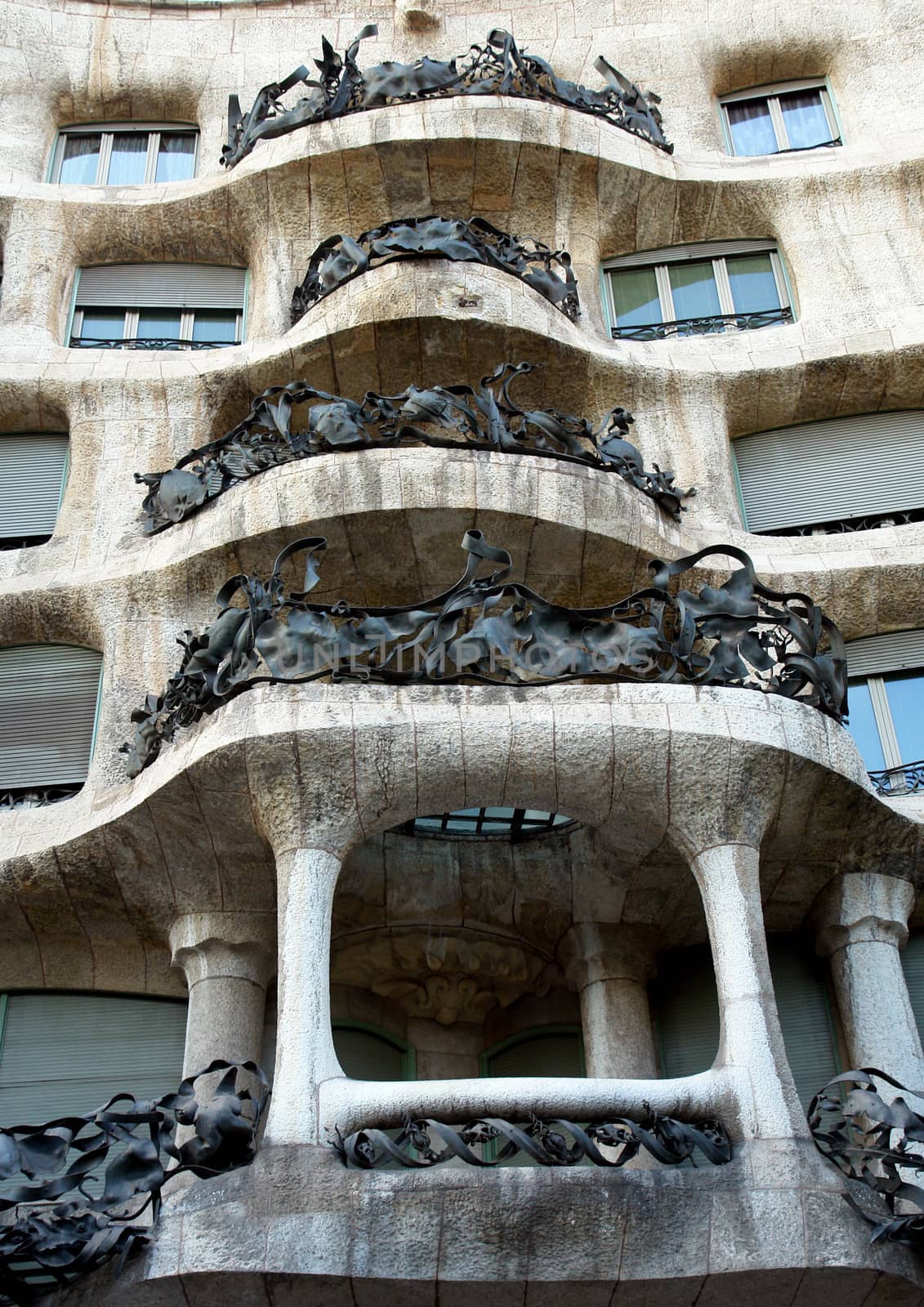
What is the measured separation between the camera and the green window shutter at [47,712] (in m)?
12.9

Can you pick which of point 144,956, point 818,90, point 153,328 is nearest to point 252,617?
point 144,956

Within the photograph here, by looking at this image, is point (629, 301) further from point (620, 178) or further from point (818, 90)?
point (818, 90)

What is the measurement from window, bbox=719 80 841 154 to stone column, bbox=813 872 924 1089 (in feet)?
31.1

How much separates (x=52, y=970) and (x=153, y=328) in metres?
7.14

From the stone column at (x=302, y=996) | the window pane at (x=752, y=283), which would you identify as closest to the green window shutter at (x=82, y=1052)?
the stone column at (x=302, y=996)

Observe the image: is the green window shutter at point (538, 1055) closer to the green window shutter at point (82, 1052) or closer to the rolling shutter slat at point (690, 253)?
the green window shutter at point (82, 1052)

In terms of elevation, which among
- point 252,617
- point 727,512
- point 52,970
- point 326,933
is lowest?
point 326,933

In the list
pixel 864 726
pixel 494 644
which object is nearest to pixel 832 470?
pixel 864 726

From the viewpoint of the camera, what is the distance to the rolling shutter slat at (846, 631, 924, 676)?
44.2 ft

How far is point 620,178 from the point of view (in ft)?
54.5

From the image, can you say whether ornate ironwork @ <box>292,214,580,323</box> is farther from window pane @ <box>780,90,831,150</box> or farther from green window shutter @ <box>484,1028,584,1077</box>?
green window shutter @ <box>484,1028,584,1077</box>

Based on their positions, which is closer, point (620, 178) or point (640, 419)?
point (640, 419)

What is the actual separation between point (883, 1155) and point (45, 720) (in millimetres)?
7351

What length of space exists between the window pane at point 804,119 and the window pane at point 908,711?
7165mm
